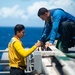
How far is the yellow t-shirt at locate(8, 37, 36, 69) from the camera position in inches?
262

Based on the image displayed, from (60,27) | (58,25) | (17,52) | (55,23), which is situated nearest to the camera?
(17,52)

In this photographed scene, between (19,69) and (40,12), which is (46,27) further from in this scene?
(19,69)

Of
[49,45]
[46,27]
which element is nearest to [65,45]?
[46,27]

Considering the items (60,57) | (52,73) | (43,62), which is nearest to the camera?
(52,73)

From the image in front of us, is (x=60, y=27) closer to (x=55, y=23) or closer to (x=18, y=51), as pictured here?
(x=55, y=23)

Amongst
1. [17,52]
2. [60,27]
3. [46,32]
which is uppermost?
[60,27]

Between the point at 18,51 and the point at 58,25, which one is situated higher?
the point at 58,25

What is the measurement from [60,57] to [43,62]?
20.1 inches

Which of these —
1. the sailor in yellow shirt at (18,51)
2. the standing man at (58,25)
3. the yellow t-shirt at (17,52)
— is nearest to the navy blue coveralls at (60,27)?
the standing man at (58,25)

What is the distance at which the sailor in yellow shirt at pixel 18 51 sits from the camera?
21.8 ft

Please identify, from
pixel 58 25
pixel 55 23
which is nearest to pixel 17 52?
pixel 55 23

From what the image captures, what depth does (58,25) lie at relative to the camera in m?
8.20

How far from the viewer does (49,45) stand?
7184 mm

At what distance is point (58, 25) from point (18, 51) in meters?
1.82
